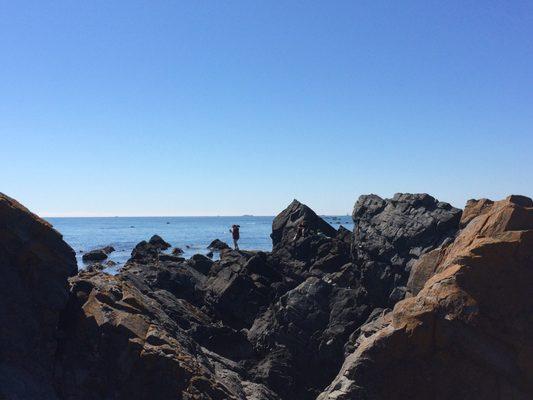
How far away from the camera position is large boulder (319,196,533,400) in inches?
523

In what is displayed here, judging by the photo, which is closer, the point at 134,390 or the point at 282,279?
the point at 134,390

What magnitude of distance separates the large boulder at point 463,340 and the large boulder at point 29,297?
23.3ft

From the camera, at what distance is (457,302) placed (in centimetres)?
1380

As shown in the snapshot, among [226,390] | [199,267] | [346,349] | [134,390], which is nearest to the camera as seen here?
[134,390]

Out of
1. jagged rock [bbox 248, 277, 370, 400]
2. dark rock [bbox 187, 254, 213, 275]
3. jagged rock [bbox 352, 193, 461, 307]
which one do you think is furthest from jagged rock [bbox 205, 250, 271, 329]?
dark rock [bbox 187, 254, 213, 275]

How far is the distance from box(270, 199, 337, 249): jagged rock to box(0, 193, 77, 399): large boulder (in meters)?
23.5

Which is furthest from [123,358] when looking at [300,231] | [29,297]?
[300,231]

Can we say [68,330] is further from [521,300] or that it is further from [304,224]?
[304,224]

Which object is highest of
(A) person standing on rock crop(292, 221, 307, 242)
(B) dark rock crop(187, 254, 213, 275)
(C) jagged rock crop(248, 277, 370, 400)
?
(A) person standing on rock crop(292, 221, 307, 242)

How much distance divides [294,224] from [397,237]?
14.9 m

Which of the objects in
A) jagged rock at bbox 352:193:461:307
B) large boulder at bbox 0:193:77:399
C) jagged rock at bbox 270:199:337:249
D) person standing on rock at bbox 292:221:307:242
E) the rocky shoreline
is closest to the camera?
large boulder at bbox 0:193:77:399

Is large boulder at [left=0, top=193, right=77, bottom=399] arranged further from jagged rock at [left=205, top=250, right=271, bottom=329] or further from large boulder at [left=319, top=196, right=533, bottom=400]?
jagged rock at [left=205, top=250, right=271, bottom=329]

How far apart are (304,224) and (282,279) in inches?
293

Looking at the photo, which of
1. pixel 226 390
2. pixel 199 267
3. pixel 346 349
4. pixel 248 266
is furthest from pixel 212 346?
pixel 199 267
